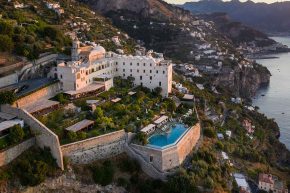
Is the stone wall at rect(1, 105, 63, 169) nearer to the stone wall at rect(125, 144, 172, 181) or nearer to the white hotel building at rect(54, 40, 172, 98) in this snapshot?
the stone wall at rect(125, 144, 172, 181)

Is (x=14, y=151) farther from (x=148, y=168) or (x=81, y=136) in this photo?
(x=148, y=168)

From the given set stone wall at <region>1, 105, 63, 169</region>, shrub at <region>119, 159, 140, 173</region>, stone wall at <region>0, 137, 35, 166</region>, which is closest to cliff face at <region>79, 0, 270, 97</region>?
shrub at <region>119, 159, 140, 173</region>

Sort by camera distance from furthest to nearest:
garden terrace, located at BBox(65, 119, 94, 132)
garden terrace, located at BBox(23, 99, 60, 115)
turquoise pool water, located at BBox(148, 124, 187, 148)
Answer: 1. turquoise pool water, located at BBox(148, 124, 187, 148)
2. garden terrace, located at BBox(23, 99, 60, 115)
3. garden terrace, located at BBox(65, 119, 94, 132)

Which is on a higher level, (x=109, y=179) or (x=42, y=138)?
(x=42, y=138)

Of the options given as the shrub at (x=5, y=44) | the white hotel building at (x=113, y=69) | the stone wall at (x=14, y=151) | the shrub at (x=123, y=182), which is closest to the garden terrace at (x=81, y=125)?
the stone wall at (x=14, y=151)

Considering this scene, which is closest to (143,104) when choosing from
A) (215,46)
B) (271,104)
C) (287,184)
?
(287,184)

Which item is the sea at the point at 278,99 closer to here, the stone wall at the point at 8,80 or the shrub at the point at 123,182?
the shrub at the point at 123,182

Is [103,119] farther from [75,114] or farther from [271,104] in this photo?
[271,104]
